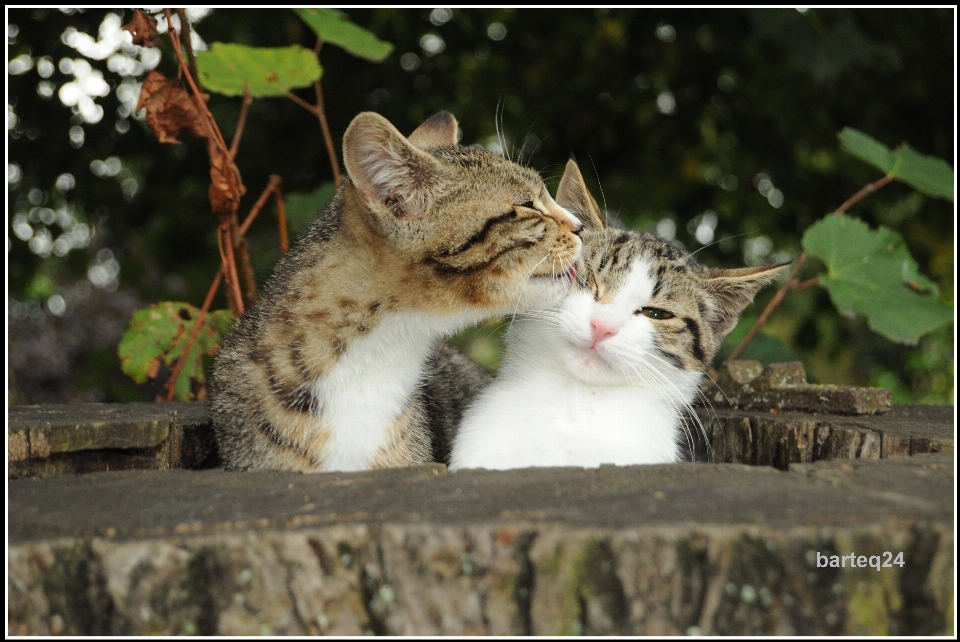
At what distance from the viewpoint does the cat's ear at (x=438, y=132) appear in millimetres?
2908

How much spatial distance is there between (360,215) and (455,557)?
1.19 metres

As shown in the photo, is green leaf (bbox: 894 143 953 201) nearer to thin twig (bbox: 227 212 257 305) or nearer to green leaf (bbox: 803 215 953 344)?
green leaf (bbox: 803 215 953 344)

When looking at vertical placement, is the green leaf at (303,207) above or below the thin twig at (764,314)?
above

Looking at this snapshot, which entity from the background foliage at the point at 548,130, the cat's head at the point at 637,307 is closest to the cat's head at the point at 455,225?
the cat's head at the point at 637,307

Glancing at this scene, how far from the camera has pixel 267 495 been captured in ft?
5.51

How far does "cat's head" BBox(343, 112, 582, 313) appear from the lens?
2.23m

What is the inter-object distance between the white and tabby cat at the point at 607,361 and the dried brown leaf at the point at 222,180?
1.24 meters

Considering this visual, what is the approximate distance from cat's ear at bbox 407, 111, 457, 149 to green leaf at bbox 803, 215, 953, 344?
58.0 inches

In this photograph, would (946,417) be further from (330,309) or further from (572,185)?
(330,309)

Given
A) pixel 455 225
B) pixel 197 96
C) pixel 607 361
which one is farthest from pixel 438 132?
pixel 607 361

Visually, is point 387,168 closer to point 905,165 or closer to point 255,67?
point 255,67

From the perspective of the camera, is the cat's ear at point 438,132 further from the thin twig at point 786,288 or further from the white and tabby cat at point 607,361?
the thin twig at point 786,288

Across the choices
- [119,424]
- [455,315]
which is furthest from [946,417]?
[119,424]

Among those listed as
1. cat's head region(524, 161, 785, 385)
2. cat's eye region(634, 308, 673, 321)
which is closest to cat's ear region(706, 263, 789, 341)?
cat's head region(524, 161, 785, 385)
